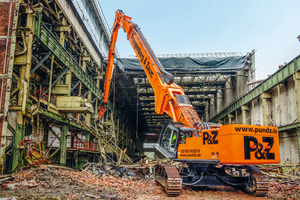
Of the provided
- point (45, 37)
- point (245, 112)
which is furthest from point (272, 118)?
point (45, 37)

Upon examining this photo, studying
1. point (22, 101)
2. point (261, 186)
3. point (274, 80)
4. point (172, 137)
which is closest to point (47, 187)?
point (22, 101)

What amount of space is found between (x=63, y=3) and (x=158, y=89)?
391 inches

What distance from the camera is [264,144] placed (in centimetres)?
935

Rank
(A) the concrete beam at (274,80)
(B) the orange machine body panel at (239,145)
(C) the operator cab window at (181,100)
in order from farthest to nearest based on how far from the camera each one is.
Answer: (A) the concrete beam at (274,80), (C) the operator cab window at (181,100), (B) the orange machine body panel at (239,145)

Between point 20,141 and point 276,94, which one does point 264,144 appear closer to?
point 20,141

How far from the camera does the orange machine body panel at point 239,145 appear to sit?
8898mm

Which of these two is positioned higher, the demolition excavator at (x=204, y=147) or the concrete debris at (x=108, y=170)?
the demolition excavator at (x=204, y=147)

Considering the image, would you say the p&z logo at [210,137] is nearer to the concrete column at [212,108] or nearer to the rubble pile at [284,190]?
the rubble pile at [284,190]

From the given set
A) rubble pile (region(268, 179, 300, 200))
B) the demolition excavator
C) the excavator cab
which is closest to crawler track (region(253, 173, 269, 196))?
the demolition excavator

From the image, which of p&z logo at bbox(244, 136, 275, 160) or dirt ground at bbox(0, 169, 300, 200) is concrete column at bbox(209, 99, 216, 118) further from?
p&z logo at bbox(244, 136, 275, 160)

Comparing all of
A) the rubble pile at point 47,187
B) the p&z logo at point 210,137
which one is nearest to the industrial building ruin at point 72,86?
the p&z logo at point 210,137

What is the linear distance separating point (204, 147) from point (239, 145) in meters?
1.36

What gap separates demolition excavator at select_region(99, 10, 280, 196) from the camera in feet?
29.7

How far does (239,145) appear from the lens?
29.2 feet
